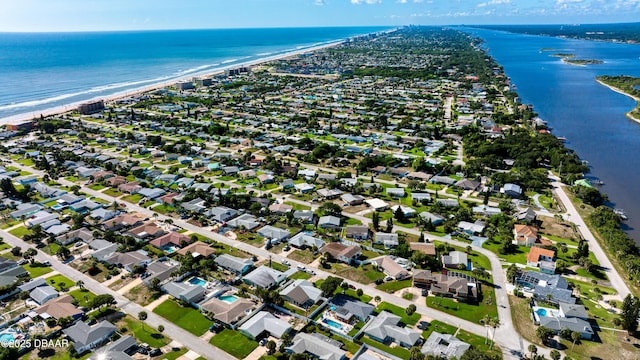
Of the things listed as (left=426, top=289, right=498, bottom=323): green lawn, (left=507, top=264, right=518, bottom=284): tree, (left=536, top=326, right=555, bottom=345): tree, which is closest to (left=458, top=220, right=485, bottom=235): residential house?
(left=507, top=264, right=518, bottom=284): tree

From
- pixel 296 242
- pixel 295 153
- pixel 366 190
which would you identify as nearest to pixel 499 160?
pixel 366 190

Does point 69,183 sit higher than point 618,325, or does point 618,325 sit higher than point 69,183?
point 69,183

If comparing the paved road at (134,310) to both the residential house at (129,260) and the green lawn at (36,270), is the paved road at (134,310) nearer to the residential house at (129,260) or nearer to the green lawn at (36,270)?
the green lawn at (36,270)

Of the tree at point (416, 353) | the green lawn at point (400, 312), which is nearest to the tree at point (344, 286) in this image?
the green lawn at point (400, 312)

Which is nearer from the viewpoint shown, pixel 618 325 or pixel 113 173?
pixel 618 325

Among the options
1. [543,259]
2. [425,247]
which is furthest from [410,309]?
[543,259]

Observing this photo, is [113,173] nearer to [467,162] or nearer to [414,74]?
[467,162]

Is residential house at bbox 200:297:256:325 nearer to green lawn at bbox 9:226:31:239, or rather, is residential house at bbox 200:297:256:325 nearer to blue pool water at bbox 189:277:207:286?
blue pool water at bbox 189:277:207:286

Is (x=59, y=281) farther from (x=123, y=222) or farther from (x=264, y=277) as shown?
(x=264, y=277)
